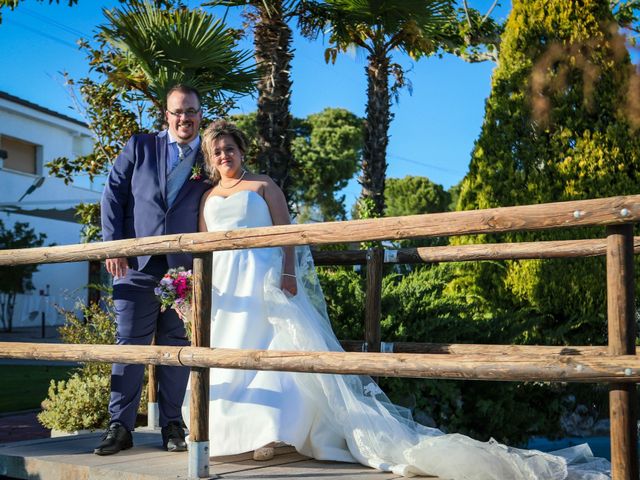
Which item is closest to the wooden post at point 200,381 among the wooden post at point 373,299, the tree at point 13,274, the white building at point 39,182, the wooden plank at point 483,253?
the wooden post at point 373,299

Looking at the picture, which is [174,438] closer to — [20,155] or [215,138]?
[215,138]

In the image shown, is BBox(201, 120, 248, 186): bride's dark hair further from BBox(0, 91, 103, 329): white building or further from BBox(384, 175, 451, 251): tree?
BBox(384, 175, 451, 251): tree

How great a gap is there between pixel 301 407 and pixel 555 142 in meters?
5.89

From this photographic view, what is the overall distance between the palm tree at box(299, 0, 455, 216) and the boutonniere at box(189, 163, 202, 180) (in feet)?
20.5

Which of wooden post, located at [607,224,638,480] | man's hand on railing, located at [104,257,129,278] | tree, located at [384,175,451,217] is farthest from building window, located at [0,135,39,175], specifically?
wooden post, located at [607,224,638,480]

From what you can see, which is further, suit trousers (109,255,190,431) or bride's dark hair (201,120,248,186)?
bride's dark hair (201,120,248,186)

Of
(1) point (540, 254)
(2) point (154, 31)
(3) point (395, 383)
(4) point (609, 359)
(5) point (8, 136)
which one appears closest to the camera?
(4) point (609, 359)

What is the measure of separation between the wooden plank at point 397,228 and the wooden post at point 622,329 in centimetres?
13

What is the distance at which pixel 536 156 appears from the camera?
29.4 feet

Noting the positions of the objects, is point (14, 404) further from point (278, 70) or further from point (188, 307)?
point (188, 307)

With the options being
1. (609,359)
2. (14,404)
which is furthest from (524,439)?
(14,404)

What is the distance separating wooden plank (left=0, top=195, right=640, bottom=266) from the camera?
2.99 meters

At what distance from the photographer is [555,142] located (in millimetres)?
8875

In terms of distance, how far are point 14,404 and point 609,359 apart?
835 centimetres
